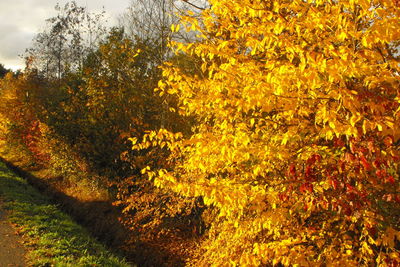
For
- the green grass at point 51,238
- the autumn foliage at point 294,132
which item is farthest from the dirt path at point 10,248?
the autumn foliage at point 294,132

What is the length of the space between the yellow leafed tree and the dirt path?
13.4 feet

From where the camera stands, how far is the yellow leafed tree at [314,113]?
3533mm

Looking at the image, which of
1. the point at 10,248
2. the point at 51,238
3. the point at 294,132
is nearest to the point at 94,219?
the point at 51,238

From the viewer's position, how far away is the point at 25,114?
2334 cm

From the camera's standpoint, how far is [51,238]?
824 cm

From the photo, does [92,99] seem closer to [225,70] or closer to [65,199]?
[65,199]

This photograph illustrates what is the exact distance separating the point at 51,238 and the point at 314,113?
7114mm

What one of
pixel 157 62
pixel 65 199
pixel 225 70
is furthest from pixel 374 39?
pixel 65 199

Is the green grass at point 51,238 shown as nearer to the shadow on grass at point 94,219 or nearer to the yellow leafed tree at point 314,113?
the shadow on grass at point 94,219

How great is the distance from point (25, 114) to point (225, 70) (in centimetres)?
2254

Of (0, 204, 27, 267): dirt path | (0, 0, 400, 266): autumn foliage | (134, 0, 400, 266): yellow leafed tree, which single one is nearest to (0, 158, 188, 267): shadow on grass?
(0, 204, 27, 267): dirt path

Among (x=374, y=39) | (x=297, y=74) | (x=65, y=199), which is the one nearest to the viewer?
(x=374, y=39)

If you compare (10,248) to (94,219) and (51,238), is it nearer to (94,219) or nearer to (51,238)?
(51,238)

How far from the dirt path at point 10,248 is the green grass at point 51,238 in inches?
7.1
